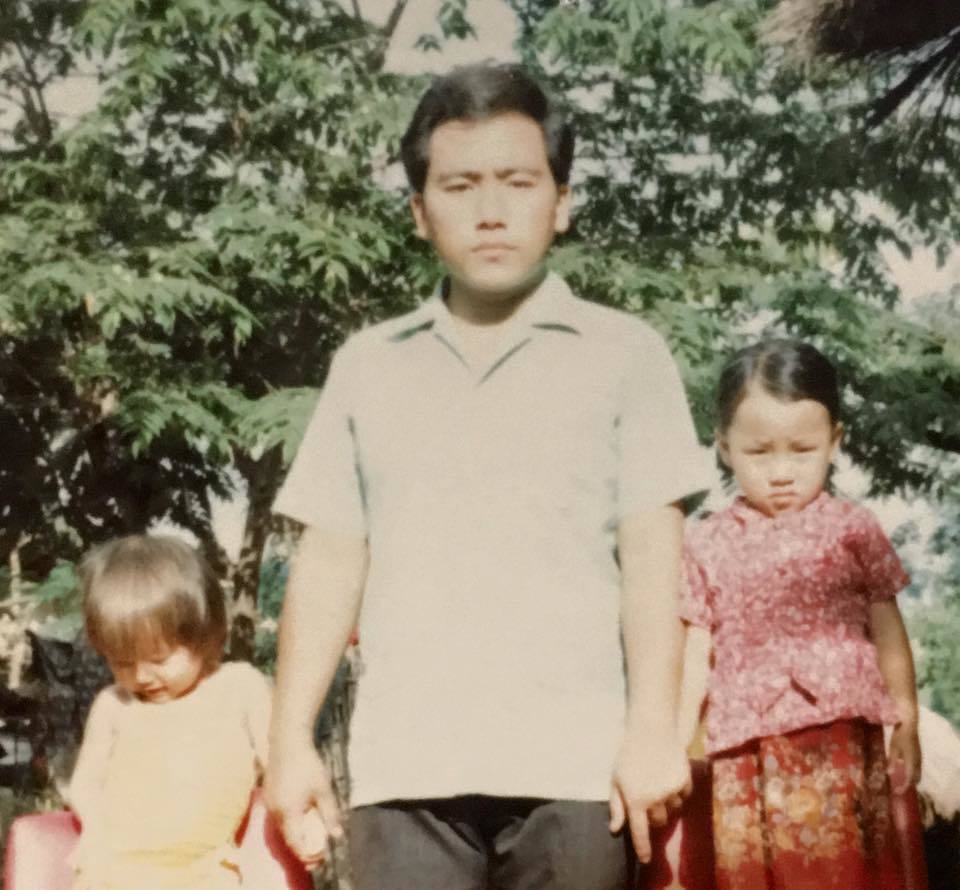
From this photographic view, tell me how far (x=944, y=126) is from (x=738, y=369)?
123cm

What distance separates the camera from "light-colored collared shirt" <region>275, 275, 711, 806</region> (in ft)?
5.11

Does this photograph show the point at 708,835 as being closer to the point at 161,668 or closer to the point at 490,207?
the point at 161,668

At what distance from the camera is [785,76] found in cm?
568

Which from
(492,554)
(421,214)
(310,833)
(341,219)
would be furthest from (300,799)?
(341,219)

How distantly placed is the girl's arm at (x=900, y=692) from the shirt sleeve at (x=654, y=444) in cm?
86

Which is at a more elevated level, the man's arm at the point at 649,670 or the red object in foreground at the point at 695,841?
the man's arm at the point at 649,670

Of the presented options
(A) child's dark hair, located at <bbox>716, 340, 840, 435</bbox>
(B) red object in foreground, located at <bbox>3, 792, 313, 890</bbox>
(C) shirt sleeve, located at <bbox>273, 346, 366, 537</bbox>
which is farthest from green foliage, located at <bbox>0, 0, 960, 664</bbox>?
(C) shirt sleeve, located at <bbox>273, 346, 366, 537</bbox>

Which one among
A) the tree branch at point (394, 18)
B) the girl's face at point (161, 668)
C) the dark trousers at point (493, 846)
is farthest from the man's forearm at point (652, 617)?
the tree branch at point (394, 18)

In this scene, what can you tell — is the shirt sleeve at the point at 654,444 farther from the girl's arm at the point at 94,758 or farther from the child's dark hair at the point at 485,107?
the girl's arm at the point at 94,758

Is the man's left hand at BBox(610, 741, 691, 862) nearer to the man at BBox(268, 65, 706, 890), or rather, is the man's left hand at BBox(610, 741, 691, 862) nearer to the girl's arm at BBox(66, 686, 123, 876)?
the man at BBox(268, 65, 706, 890)

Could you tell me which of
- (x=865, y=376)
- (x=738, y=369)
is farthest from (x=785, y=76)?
(x=738, y=369)

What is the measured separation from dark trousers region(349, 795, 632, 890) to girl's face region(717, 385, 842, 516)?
1.01 m

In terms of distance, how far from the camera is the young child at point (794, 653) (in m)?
2.29

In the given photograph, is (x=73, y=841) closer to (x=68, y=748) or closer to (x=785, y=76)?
(x=68, y=748)
